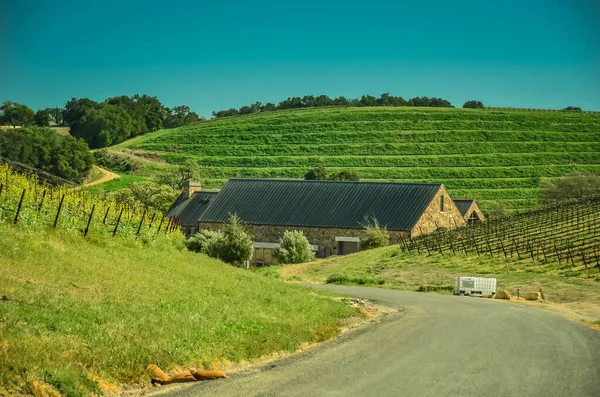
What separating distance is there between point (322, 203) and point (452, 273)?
26.7 m

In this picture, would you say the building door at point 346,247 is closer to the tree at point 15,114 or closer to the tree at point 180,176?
the tree at point 180,176

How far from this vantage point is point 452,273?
1773 inches

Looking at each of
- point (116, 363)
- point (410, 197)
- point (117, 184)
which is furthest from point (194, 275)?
point (117, 184)

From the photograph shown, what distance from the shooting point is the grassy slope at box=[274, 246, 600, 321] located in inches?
1390

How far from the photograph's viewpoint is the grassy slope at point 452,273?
3531cm

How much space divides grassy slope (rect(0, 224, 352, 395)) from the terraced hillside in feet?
266

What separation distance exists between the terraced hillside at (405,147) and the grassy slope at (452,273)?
160ft

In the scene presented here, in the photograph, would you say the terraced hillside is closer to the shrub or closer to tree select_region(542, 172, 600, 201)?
tree select_region(542, 172, 600, 201)

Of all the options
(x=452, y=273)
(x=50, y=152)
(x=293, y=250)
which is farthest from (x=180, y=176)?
(x=452, y=273)

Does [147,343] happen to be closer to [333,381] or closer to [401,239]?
[333,381]

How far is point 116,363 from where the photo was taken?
40.3 ft

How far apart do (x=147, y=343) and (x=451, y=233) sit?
47.3m

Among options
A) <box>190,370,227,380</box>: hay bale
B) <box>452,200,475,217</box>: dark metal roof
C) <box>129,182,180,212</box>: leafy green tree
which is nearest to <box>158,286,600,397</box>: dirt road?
<box>190,370,227,380</box>: hay bale

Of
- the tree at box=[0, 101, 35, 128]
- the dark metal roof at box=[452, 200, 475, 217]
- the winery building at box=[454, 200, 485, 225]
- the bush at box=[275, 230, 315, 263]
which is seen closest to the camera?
the bush at box=[275, 230, 315, 263]
